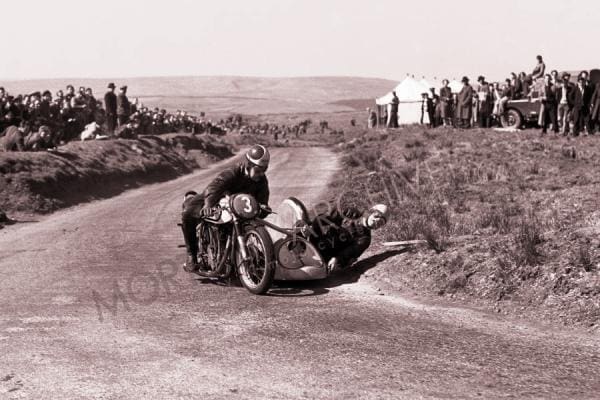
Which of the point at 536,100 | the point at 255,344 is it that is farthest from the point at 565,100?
the point at 255,344

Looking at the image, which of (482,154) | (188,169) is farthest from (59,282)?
(188,169)

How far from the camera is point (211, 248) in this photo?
29.7 feet

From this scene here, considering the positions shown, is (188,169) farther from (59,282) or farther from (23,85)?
(23,85)

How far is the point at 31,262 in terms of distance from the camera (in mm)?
10602

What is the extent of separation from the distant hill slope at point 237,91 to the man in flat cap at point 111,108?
328 feet

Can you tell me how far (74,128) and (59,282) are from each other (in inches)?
799

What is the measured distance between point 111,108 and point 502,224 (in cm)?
2224

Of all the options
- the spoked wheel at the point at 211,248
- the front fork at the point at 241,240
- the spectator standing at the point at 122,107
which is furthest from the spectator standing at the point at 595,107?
the front fork at the point at 241,240

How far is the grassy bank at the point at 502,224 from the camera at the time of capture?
24.0 ft

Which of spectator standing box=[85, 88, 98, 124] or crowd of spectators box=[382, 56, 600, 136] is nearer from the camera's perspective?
crowd of spectators box=[382, 56, 600, 136]

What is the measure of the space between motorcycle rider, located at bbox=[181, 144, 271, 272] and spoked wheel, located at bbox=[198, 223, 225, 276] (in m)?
0.10

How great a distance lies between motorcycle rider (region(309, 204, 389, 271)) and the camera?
9.01 m

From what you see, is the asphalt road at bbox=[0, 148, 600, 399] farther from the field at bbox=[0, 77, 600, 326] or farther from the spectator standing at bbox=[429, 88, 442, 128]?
the spectator standing at bbox=[429, 88, 442, 128]

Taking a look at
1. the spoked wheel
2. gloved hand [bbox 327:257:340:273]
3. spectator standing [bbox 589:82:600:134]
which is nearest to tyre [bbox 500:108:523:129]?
spectator standing [bbox 589:82:600:134]
